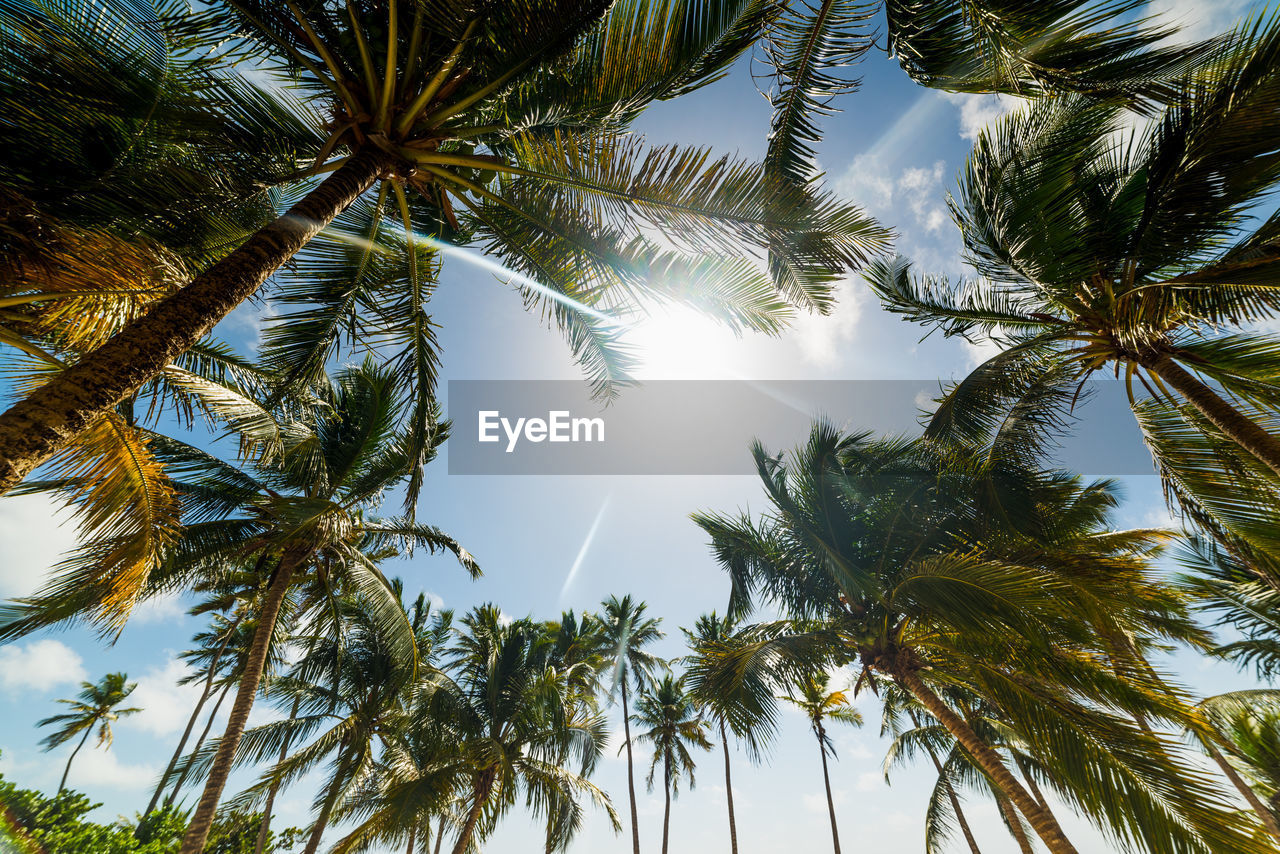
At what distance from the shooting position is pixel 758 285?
4.93 metres

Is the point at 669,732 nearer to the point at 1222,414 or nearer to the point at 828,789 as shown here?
the point at 828,789

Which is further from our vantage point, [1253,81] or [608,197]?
[608,197]

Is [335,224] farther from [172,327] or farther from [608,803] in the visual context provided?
[608,803]

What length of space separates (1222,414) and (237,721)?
12968mm

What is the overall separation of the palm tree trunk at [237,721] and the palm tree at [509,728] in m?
4.44

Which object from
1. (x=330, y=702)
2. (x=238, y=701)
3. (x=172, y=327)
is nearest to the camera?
(x=172, y=327)

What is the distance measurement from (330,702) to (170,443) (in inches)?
372

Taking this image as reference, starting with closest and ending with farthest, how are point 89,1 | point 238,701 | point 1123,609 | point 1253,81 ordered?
point 89,1 < point 1253,81 < point 1123,609 < point 238,701

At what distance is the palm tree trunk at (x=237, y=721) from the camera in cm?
728

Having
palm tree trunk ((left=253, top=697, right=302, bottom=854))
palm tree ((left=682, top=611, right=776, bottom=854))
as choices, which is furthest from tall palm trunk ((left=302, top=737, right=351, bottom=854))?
palm tree ((left=682, top=611, right=776, bottom=854))

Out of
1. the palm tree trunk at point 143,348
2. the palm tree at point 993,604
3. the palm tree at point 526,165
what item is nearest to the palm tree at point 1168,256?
the palm tree at point 993,604

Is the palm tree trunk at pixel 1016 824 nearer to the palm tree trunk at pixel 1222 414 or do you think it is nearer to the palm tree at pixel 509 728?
the palm tree at pixel 509 728

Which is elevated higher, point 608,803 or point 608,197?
point 608,197

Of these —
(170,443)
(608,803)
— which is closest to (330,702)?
(608,803)
